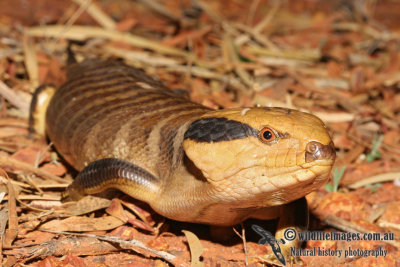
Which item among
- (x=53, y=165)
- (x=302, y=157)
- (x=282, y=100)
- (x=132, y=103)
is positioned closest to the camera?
(x=302, y=157)

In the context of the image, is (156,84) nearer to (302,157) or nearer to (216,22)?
(302,157)

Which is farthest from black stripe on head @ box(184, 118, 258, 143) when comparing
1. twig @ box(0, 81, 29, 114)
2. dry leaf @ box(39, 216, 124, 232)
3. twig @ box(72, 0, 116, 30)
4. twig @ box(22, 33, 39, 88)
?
twig @ box(72, 0, 116, 30)

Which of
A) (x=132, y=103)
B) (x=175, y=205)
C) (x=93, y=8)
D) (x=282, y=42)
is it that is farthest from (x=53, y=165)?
(x=282, y=42)

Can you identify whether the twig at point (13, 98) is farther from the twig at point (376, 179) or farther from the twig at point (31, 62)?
the twig at point (376, 179)

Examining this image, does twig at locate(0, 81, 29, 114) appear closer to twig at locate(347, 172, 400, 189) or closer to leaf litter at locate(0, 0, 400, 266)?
leaf litter at locate(0, 0, 400, 266)

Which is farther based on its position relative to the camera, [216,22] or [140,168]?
[216,22]
